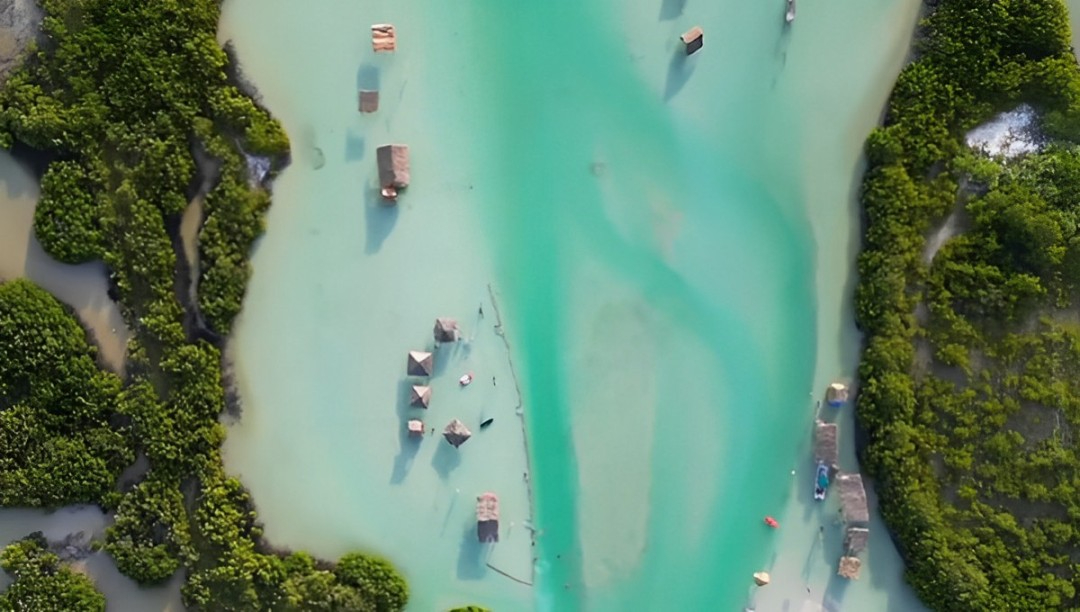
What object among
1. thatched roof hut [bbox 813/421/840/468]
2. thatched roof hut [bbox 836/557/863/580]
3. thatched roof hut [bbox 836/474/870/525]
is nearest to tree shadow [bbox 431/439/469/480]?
thatched roof hut [bbox 813/421/840/468]

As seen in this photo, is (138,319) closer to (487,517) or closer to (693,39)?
(487,517)

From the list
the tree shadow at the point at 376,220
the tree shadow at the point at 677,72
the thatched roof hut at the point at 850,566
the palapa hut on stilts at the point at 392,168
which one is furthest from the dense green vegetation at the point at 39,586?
the tree shadow at the point at 677,72

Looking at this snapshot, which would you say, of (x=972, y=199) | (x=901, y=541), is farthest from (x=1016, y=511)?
(x=972, y=199)

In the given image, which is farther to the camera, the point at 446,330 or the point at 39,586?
the point at 446,330

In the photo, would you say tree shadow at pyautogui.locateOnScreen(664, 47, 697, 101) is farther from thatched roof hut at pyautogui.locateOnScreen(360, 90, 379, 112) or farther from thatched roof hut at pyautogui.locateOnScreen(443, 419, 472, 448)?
thatched roof hut at pyautogui.locateOnScreen(443, 419, 472, 448)

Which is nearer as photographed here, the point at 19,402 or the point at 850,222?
the point at 19,402

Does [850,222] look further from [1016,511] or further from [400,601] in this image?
[400,601]

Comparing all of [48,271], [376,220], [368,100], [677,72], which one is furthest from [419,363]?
[677,72]
